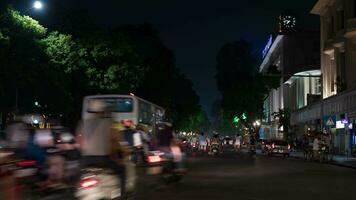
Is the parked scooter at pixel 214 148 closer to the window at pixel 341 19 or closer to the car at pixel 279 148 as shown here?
the car at pixel 279 148

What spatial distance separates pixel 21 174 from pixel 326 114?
49.6 metres

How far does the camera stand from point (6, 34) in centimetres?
3709

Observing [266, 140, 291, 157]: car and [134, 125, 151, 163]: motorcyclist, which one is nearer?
[134, 125, 151, 163]: motorcyclist

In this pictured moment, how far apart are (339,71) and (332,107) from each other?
336 cm

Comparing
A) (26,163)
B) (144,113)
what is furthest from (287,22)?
(26,163)

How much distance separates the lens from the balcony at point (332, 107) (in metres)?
50.8

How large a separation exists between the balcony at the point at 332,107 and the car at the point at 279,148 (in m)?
4.82

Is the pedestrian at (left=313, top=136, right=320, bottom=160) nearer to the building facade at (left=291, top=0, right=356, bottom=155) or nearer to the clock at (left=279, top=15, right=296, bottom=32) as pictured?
the building facade at (left=291, top=0, right=356, bottom=155)

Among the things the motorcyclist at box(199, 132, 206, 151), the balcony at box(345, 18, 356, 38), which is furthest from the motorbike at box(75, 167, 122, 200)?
the balcony at box(345, 18, 356, 38)

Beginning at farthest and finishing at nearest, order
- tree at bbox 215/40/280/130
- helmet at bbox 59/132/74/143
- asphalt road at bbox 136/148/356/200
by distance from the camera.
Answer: tree at bbox 215/40/280/130, helmet at bbox 59/132/74/143, asphalt road at bbox 136/148/356/200

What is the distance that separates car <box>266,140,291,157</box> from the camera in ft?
176

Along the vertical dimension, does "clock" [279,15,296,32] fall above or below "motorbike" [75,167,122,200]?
above

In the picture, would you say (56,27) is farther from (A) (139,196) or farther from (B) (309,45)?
(B) (309,45)

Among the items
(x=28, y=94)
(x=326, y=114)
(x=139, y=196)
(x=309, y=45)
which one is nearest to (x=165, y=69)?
(x=326, y=114)
